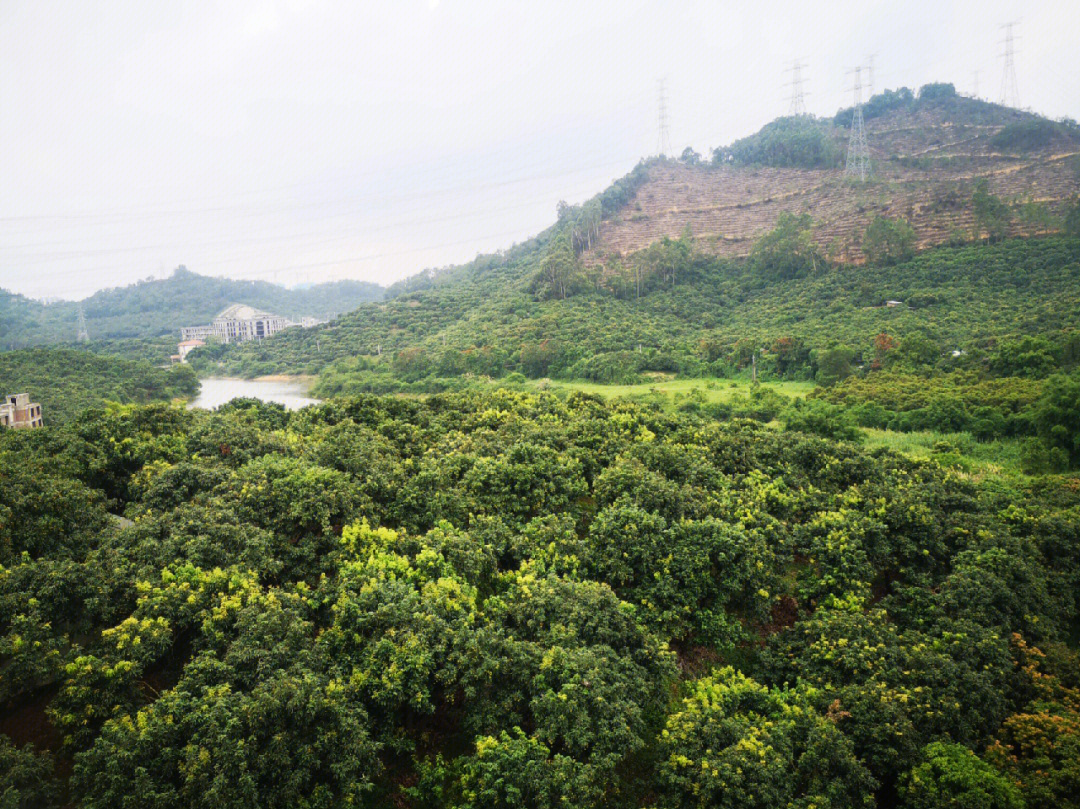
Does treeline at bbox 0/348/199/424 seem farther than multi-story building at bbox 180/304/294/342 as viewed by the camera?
No

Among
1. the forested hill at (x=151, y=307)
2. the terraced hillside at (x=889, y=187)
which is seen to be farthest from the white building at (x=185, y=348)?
the terraced hillside at (x=889, y=187)

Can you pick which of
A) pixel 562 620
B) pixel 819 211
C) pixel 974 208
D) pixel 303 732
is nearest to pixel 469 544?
pixel 562 620

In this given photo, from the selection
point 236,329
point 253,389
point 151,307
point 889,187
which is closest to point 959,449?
point 253,389

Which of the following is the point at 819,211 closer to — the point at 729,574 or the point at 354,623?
the point at 729,574

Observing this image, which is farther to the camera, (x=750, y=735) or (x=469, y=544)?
(x=469, y=544)

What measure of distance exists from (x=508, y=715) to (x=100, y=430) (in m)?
12.4

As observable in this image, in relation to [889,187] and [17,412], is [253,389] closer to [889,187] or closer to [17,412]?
[17,412]

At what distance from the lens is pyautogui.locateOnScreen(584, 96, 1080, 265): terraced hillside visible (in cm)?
5691

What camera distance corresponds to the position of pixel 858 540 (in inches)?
512

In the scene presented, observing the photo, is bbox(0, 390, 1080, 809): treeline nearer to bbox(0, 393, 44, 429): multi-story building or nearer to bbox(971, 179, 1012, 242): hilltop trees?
bbox(0, 393, 44, 429): multi-story building

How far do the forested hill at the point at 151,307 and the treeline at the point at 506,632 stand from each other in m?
62.3

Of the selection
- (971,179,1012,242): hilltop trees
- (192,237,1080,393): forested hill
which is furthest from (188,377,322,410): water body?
(971,179,1012,242): hilltop trees

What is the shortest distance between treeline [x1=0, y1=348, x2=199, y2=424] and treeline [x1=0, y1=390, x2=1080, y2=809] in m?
21.3

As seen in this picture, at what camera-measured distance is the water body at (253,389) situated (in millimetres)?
41031
